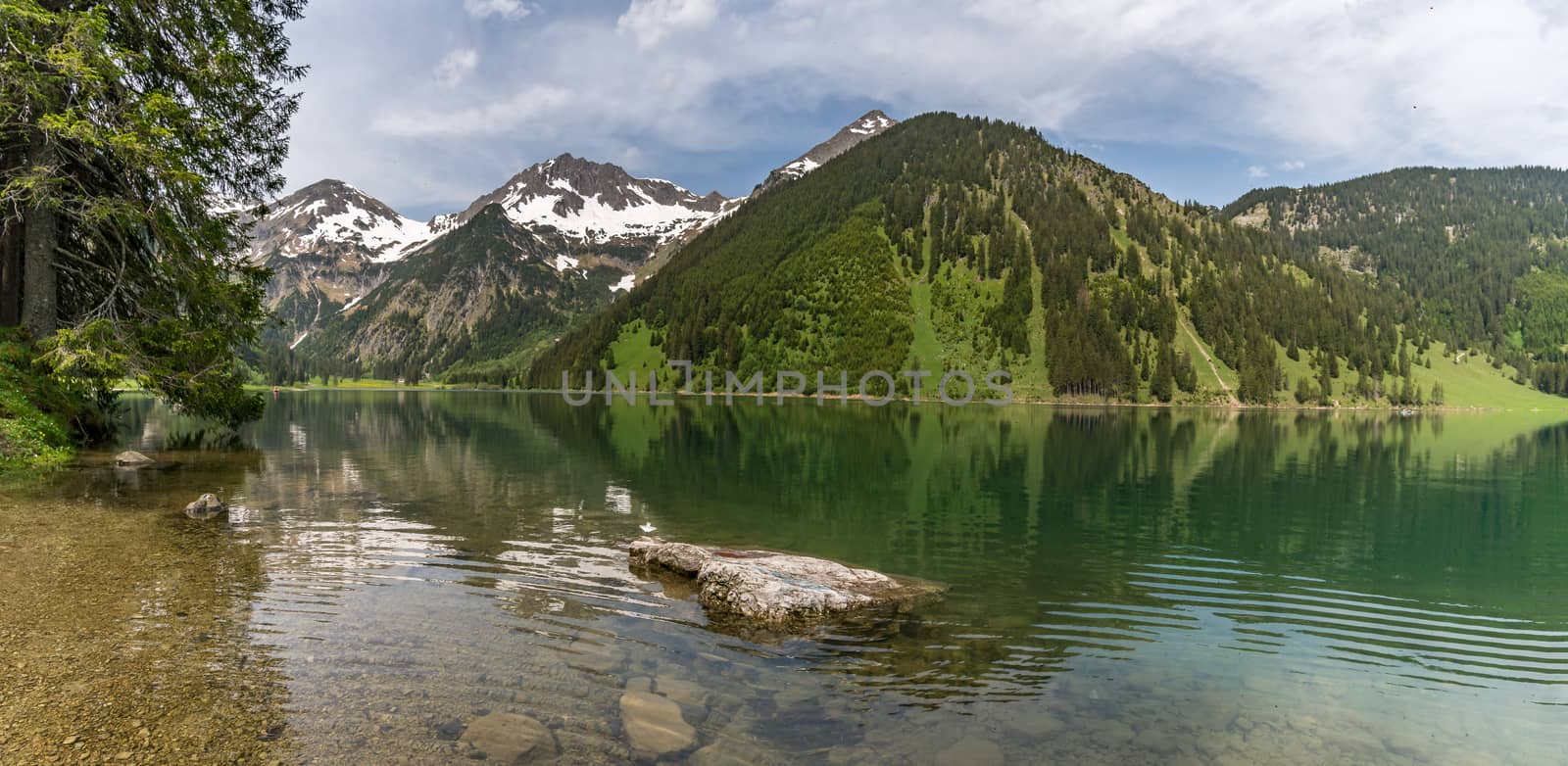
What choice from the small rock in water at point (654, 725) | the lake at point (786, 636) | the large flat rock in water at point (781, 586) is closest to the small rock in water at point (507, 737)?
the lake at point (786, 636)

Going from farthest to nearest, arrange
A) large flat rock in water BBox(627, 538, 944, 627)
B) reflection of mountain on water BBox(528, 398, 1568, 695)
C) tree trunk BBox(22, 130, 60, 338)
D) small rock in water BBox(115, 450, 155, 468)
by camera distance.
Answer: small rock in water BBox(115, 450, 155, 468) → tree trunk BBox(22, 130, 60, 338) → large flat rock in water BBox(627, 538, 944, 627) → reflection of mountain on water BBox(528, 398, 1568, 695)

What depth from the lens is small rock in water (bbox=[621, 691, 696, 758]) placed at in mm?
9961

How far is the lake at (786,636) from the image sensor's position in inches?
409

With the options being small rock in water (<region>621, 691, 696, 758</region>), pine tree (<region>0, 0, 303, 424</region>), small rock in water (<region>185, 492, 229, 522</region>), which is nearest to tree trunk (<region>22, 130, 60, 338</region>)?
pine tree (<region>0, 0, 303, 424</region>)

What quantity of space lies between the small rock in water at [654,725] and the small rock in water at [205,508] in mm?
19794

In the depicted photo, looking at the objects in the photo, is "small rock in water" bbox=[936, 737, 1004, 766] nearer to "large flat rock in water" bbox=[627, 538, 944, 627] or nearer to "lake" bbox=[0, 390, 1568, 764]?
"lake" bbox=[0, 390, 1568, 764]

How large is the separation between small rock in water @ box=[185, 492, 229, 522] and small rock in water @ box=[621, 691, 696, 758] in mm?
19794

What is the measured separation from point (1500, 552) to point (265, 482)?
5174 cm

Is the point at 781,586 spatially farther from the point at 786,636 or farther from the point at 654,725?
the point at 654,725

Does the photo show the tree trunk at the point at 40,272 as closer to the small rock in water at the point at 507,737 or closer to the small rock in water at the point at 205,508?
the small rock in water at the point at 205,508

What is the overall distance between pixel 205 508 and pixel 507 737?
20677 mm

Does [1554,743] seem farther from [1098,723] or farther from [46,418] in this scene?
[46,418]

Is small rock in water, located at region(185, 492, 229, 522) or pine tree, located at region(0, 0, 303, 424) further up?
pine tree, located at region(0, 0, 303, 424)

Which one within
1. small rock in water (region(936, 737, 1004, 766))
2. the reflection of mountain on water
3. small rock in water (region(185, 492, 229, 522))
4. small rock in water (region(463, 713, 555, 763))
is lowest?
the reflection of mountain on water
